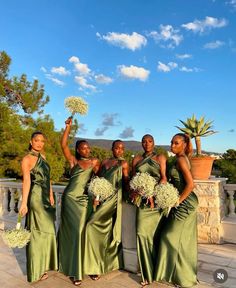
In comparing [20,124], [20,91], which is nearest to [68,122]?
[20,124]

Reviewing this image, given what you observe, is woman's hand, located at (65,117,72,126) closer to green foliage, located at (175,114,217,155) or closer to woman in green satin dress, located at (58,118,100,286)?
woman in green satin dress, located at (58,118,100,286)

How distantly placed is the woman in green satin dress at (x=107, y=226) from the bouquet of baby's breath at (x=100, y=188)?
159 millimetres

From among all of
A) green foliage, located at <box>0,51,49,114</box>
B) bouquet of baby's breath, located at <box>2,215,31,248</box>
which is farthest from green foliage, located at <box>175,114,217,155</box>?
green foliage, located at <box>0,51,49,114</box>

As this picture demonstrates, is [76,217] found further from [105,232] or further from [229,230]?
[229,230]

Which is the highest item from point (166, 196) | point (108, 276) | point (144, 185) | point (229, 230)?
point (144, 185)

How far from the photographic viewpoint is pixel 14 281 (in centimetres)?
387

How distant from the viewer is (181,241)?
347 cm

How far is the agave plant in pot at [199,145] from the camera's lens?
617cm

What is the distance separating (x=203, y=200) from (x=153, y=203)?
2.91 meters

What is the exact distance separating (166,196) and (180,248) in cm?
68

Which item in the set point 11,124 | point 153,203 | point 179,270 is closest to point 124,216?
point 153,203

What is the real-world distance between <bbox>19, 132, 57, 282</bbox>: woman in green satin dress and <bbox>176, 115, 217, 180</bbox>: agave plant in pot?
3.37 meters

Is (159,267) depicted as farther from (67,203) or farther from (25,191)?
(25,191)

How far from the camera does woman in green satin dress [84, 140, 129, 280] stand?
377 cm
